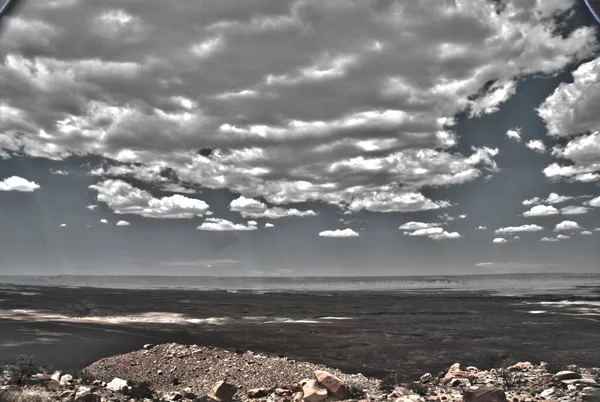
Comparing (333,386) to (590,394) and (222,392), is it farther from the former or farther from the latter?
(590,394)

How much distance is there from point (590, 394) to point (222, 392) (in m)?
9.72

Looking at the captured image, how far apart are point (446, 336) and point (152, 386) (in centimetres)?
2078

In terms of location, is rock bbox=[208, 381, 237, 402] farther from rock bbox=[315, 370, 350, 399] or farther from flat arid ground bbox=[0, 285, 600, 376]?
flat arid ground bbox=[0, 285, 600, 376]

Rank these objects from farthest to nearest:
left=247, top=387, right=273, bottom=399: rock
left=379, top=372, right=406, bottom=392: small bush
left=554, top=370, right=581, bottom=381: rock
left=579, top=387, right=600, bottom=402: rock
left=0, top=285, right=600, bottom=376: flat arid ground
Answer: left=0, top=285, right=600, bottom=376: flat arid ground → left=379, top=372, right=406, bottom=392: small bush → left=247, top=387, right=273, bottom=399: rock → left=554, top=370, right=581, bottom=381: rock → left=579, top=387, right=600, bottom=402: rock

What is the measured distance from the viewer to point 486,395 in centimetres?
991

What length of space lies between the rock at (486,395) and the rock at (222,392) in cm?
645

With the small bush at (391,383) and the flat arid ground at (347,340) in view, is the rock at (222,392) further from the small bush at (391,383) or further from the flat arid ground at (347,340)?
the flat arid ground at (347,340)

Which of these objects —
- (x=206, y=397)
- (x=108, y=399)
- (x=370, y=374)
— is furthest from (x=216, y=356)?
(x=370, y=374)

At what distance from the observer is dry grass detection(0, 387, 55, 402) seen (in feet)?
29.6

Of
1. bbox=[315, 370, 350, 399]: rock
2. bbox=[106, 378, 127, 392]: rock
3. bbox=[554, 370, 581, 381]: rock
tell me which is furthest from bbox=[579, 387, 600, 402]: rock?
bbox=[106, 378, 127, 392]: rock

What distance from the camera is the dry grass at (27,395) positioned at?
29.6ft

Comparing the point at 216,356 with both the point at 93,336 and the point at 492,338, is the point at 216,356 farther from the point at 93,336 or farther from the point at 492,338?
the point at 492,338

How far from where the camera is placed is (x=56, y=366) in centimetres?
1562

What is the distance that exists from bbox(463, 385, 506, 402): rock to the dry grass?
406 inches
